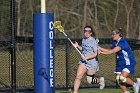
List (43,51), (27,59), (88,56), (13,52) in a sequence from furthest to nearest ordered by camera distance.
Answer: (27,59) < (13,52) < (88,56) < (43,51)

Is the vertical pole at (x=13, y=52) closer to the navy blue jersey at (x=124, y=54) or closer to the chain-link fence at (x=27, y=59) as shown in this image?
the chain-link fence at (x=27, y=59)

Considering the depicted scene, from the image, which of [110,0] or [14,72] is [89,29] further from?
[110,0]

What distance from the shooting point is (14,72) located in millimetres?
13898

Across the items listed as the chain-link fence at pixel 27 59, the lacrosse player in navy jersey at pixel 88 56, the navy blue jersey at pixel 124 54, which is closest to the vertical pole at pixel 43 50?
the lacrosse player in navy jersey at pixel 88 56

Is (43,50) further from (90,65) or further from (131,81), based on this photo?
(131,81)

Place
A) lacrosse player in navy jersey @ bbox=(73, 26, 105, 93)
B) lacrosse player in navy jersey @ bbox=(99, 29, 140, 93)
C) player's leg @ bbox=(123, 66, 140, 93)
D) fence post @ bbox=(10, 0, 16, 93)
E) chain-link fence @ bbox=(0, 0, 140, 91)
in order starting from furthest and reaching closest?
chain-link fence @ bbox=(0, 0, 140, 91) → fence post @ bbox=(10, 0, 16, 93) → player's leg @ bbox=(123, 66, 140, 93) → lacrosse player in navy jersey @ bbox=(99, 29, 140, 93) → lacrosse player in navy jersey @ bbox=(73, 26, 105, 93)

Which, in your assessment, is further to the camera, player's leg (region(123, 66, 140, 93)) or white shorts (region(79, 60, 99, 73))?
player's leg (region(123, 66, 140, 93))

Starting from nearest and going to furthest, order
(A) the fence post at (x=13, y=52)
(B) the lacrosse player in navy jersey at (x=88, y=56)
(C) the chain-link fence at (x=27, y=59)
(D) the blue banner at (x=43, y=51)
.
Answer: (D) the blue banner at (x=43, y=51) < (B) the lacrosse player in navy jersey at (x=88, y=56) < (A) the fence post at (x=13, y=52) < (C) the chain-link fence at (x=27, y=59)

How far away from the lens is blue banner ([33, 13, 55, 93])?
12234mm

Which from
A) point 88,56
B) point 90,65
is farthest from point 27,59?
point 88,56

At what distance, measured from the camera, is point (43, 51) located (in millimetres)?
12281

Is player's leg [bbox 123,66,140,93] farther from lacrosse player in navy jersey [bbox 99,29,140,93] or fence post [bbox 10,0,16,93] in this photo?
fence post [bbox 10,0,16,93]

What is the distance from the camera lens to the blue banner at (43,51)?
12.2 m

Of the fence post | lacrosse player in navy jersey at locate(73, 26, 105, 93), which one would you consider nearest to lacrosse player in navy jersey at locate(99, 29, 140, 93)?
lacrosse player in navy jersey at locate(73, 26, 105, 93)
